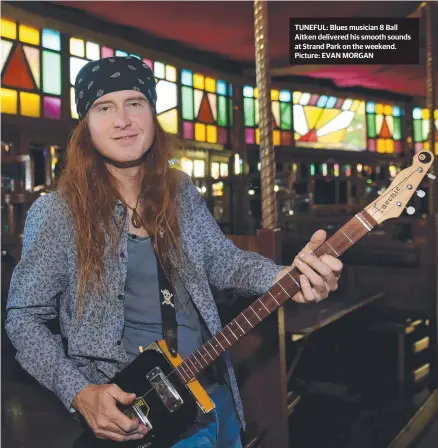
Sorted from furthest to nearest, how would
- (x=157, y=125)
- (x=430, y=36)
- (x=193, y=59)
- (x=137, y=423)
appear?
1. (x=193, y=59)
2. (x=430, y=36)
3. (x=157, y=125)
4. (x=137, y=423)

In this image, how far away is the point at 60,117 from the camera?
12.9 ft

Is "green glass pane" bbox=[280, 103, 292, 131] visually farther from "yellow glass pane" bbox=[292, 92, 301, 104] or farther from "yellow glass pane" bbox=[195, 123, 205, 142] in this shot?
"yellow glass pane" bbox=[195, 123, 205, 142]

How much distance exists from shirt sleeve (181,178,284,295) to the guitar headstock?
11.3 inches

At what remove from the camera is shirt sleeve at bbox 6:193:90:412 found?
3.81 ft

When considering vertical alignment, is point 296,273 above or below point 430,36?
below

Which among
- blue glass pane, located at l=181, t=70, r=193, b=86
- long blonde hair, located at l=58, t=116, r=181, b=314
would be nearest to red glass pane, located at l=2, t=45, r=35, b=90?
blue glass pane, located at l=181, t=70, r=193, b=86

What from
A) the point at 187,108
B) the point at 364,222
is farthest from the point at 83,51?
the point at 364,222

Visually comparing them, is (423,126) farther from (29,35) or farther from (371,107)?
(29,35)

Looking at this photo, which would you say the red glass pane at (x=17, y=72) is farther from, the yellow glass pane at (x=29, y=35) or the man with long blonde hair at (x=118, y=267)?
the man with long blonde hair at (x=118, y=267)

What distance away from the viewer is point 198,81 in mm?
4074

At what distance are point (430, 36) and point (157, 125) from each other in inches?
83.7

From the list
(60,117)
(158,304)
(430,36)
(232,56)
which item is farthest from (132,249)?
(60,117)

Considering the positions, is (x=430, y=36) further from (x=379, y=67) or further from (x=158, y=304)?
(x=158, y=304)

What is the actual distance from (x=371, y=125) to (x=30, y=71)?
387 cm
